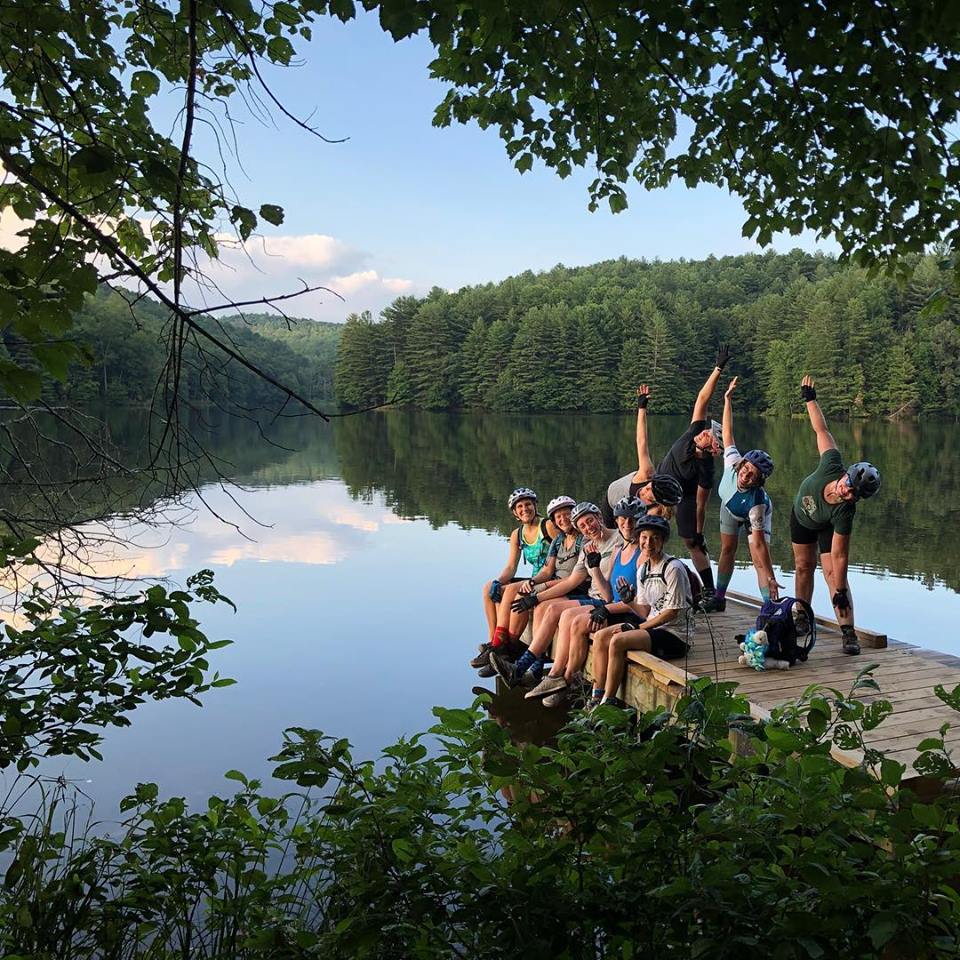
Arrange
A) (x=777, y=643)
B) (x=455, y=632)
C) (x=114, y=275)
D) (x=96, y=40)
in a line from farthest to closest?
(x=455, y=632) < (x=777, y=643) < (x=96, y=40) < (x=114, y=275)

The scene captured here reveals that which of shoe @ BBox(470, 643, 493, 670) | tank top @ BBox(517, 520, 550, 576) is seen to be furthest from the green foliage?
shoe @ BBox(470, 643, 493, 670)

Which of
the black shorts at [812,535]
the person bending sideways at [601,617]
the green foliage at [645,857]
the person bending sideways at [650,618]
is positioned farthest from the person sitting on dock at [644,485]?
the green foliage at [645,857]

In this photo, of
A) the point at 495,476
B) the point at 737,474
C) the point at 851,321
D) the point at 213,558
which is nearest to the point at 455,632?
the point at 737,474

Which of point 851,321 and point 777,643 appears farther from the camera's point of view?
point 851,321

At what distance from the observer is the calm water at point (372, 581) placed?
24.4 feet

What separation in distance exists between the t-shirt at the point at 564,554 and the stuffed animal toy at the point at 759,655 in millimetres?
→ 1964

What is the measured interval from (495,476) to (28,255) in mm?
25596

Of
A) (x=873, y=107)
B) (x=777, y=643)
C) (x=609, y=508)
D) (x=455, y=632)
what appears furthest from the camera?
(x=455, y=632)

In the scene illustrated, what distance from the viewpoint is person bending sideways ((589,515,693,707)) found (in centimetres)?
604

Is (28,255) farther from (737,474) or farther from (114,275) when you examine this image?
(737,474)

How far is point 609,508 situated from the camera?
8539 millimetres

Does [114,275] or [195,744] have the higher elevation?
[114,275]

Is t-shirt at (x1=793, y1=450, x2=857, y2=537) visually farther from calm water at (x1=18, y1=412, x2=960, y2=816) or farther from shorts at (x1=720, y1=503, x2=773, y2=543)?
calm water at (x1=18, y1=412, x2=960, y2=816)

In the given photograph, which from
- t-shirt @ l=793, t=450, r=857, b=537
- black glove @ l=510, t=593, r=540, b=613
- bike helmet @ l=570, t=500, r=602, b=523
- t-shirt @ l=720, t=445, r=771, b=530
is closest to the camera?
t-shirt @ l=793, t=450, r=857, b=537
